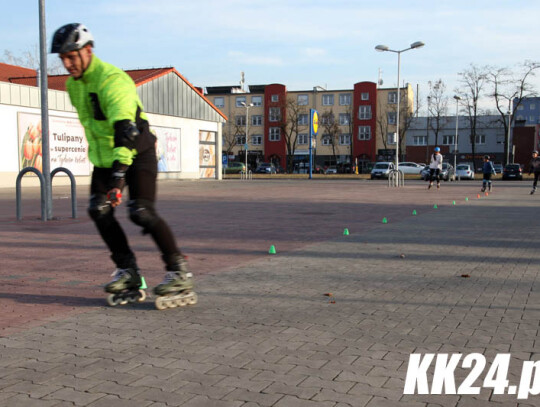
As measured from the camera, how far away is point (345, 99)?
8600 cm

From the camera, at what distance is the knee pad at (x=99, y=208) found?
4398mm

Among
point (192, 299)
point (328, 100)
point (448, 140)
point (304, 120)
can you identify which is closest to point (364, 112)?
point (328, 100)

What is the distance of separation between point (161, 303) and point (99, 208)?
3.03 ft

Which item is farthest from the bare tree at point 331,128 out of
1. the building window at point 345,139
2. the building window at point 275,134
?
the building window at point 275,134

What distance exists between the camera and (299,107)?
82.6 metres

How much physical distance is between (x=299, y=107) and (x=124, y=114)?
3143 inches

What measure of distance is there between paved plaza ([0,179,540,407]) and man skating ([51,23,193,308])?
1.46ft

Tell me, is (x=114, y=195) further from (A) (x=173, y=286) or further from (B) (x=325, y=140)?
(B) (x=325, y=140)

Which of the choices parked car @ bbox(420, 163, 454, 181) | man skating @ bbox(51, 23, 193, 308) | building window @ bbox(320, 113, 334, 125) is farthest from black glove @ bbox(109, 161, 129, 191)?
building window @ bbox(320, 113, 334, 125)

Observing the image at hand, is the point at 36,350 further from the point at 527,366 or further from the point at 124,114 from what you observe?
the point at 527,366

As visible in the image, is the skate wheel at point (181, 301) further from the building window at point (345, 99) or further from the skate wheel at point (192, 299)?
the building window at point (345, 99)

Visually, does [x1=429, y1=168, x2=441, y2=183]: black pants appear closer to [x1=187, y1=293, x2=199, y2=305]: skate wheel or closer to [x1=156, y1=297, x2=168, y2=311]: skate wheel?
[x1=187, y1=293, x2=199, y2=305]: skate wheel

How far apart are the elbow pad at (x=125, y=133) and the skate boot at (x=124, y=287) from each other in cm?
114

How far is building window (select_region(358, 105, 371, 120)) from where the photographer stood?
84062 millimetres
